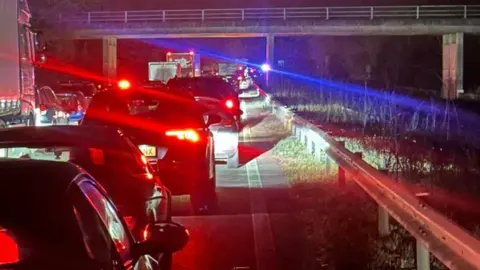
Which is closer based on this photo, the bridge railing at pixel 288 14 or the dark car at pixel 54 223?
the dark car at pixel 54 223

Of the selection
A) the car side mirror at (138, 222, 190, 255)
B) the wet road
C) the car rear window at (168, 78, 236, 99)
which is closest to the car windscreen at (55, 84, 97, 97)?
the car rear window at (168, 78, 236, 99)

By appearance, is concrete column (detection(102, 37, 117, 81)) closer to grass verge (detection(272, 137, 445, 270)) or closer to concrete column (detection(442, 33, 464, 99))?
concrete column (detection(442, 33, 464, 99))

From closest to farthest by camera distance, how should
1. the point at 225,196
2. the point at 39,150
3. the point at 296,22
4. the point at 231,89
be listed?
the point at 39,150
the point at 225,196
the point at 231,89
the point at 296,22

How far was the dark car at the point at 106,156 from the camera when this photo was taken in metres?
6.96

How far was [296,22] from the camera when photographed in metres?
64.2

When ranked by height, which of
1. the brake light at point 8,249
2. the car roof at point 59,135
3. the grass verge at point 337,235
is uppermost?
the car roof at point 59,135

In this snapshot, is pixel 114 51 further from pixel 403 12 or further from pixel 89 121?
pixel 89 121

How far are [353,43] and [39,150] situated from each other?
258 feet

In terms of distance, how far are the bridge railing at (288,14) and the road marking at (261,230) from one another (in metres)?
51.7

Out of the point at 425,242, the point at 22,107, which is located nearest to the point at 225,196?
the point at 22,107

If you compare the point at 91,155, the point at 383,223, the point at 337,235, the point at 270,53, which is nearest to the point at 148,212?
the point at 91,155

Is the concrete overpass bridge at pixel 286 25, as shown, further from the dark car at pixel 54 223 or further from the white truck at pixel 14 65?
the dark car at pixel 54 223

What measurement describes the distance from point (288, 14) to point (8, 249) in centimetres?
6495

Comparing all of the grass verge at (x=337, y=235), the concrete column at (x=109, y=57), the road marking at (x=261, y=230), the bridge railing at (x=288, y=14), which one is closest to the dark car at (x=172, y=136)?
the road marking at (x=261, y=230)
